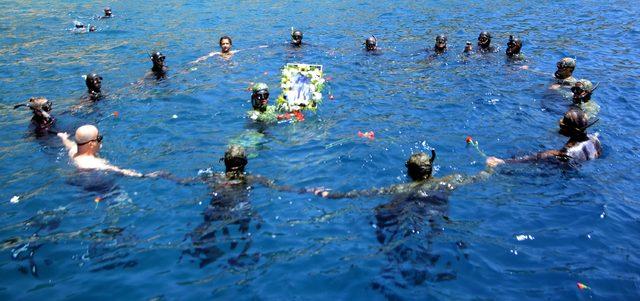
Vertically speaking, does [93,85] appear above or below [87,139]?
above

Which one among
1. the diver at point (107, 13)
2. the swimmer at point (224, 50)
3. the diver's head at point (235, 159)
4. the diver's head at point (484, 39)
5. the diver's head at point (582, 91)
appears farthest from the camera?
the diver at point (107, 13)

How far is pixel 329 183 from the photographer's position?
8.63m

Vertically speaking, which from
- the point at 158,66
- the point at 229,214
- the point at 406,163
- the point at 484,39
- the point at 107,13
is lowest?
the point at 229,214

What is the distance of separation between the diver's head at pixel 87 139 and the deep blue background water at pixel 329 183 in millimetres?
528

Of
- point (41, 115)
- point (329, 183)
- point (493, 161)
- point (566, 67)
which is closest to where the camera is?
point (329, 183)

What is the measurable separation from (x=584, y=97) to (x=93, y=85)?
13044 mm

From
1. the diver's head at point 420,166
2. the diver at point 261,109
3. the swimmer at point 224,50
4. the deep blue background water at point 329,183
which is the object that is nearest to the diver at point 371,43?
the deep blue background water at point 329,183

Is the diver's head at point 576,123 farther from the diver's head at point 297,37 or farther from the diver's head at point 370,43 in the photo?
the diver's head at point 297,37

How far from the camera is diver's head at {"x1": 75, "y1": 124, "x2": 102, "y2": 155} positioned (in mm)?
8539

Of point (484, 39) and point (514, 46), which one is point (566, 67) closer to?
point (514, 46)

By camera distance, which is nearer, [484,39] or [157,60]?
[157,60]

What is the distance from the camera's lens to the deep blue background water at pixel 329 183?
6.11 m

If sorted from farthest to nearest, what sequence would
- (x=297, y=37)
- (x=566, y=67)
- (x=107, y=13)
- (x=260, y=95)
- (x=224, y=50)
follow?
(x=107, y=13)
(x=297, y=37)
(x=224, y=50)
(x=566, y=67)
(x=260, y=95)

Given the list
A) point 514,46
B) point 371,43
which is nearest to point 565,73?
point 514,46
